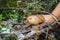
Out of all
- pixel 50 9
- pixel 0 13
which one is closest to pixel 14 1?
pixel 0 13

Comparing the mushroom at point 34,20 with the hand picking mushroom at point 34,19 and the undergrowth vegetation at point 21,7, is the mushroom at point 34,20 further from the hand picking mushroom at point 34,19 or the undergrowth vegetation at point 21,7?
the undergrowth vegetation at point 21,7

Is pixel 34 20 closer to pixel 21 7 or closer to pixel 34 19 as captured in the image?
pixel 34 19

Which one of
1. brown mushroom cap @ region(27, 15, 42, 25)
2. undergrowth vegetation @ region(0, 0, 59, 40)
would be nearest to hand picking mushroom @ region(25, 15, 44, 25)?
brown mushroom cap @ region(27, 15, 42, 25)

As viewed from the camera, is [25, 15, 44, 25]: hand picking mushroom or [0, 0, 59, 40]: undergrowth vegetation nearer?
[25, 15, 44, 25]: hand picking mushroom

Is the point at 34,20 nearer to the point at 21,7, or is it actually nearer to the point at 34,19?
the point at 34,19

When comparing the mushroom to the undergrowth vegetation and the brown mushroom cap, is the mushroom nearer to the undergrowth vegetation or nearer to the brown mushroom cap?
the brown mushroom cap

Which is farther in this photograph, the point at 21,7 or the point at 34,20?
the point at 21,7

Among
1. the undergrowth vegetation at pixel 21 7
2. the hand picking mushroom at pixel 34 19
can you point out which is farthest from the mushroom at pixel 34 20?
the undergrowth vegetation at pixel 21 7

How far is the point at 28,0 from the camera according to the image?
475 cm

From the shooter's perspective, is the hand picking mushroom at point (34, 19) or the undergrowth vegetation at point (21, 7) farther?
the undergrowth vegetation at point (21, 7)

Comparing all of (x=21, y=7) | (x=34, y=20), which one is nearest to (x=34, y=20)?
(x=34, y=20)

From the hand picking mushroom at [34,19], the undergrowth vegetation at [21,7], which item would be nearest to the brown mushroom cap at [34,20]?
the hand picking mushroom at [34,19]

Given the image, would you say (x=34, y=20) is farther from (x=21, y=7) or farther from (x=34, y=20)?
(x=21, y=7)

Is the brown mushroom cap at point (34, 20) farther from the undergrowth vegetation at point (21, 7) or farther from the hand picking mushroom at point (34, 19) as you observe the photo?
the undergrowth vegetation at point (21, 7)
